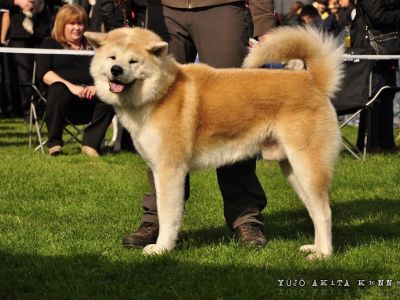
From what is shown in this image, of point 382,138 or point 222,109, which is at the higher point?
point 222,109

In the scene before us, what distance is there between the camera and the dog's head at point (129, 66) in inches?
155

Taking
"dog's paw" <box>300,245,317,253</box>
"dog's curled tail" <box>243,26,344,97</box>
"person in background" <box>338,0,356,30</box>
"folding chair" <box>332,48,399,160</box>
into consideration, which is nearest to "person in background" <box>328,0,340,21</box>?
"person in background" <box>338,0,356,30</box>

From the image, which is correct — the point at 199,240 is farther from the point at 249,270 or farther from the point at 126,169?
the point at 126,169

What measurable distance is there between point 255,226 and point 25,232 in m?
1.34

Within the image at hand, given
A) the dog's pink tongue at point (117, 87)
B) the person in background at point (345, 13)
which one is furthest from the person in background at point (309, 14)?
the dog's pink tongue at point (117, 87)

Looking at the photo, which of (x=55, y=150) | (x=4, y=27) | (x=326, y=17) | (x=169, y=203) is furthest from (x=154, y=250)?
(x=326, y=17)

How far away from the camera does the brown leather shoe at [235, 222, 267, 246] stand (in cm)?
438

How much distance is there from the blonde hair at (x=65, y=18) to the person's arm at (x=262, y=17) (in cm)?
386

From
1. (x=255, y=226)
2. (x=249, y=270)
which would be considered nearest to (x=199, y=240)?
(x=255, y=226)

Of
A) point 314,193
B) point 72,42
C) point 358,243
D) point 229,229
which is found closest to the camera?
point 314,193

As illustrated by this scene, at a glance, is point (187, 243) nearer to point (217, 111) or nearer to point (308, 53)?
point (217, 111)

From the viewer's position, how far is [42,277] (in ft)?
12.1

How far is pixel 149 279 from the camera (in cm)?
366

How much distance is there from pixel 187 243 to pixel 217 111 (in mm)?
767
